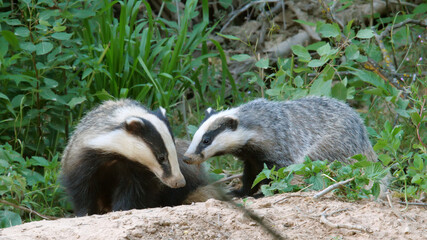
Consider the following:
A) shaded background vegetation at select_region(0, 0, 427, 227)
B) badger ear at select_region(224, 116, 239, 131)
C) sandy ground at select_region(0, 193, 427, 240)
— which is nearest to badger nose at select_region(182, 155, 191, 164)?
badger ear at select_region(224, 116, 239, 131)

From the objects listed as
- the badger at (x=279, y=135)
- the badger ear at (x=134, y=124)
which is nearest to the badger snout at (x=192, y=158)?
the badger at (x=279, y=135)

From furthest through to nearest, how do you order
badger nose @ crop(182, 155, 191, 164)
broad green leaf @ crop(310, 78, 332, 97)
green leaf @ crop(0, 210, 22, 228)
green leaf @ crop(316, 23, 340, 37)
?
1. broad green leaf @ crop(310, 78, 332, 97)
2. green leaf @ crop(316, 23, 340, 37)
3. badger nose @ crop(182, 155, 191, 164)
4. green leaf @ crop(0, 210, 22, 228)

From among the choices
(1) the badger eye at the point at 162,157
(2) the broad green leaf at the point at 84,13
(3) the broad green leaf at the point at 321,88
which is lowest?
(3) the broad green leaf at the point at 321,88

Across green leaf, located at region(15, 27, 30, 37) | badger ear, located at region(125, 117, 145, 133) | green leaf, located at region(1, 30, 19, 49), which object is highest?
green leaf, located at region(15, 27, 30, 37)

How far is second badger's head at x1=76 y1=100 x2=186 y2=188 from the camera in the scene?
12.6ft

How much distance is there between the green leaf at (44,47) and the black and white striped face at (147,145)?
109 centimetres

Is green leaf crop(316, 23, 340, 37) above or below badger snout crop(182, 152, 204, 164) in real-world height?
above

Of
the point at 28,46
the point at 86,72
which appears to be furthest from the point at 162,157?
the point at 28,46

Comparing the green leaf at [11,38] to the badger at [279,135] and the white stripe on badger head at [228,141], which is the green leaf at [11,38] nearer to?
the badger at [279,135]

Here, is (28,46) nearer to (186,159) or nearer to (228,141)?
(186,159)

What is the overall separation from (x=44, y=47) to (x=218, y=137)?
156 centimetres

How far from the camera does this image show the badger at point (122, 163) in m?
3.86

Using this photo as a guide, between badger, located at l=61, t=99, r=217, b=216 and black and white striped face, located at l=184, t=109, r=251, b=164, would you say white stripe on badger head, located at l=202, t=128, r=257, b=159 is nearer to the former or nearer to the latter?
black and white striped face, located at l=184, t=109, r=251, b=164

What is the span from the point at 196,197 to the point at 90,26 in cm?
205
